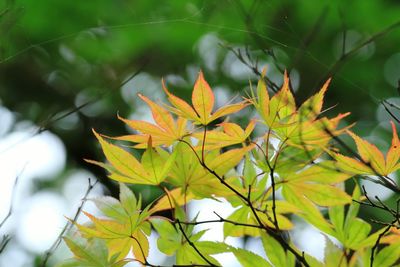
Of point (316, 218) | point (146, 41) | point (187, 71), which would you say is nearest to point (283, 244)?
point (316, 218)

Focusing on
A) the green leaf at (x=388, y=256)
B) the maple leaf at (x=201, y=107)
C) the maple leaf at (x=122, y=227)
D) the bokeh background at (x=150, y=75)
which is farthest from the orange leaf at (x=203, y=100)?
the bokeh background at (x=150, y=75)

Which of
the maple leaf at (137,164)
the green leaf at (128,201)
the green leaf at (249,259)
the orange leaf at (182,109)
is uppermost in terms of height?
the orange leaf at (182,109)

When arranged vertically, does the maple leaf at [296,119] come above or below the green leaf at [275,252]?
above

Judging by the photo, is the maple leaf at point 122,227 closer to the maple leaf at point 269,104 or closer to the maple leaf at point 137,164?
the maple leaf at point 137,164

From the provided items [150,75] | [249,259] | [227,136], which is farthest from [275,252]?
[150,75]

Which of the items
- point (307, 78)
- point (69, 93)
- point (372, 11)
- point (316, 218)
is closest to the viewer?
point (316, 218)

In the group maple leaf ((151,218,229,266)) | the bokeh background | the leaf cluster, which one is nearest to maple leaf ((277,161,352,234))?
the leaf cluster

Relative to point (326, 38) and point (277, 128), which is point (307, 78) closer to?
point (326, 38)
